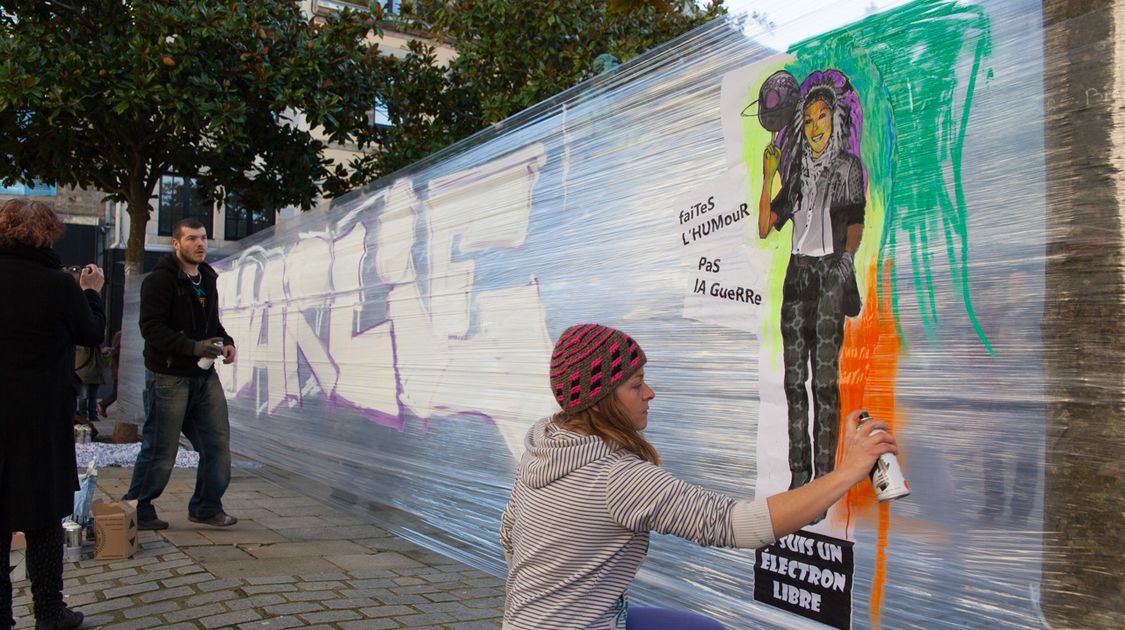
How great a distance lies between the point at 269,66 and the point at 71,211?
17.5 meters

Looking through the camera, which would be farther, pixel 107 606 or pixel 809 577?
pixel 107 606

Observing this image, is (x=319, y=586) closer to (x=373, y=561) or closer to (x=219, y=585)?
(x=219, y=585)

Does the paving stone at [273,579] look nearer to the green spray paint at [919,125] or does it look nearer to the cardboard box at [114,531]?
the cardboard box at [114,531]

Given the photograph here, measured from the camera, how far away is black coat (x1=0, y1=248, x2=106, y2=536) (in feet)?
11.7

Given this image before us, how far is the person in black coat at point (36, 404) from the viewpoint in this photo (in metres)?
3.58

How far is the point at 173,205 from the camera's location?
26.2 meters

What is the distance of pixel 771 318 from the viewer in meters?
3.08

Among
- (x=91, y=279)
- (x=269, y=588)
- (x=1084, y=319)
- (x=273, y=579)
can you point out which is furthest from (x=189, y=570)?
(x=1084, y=319)

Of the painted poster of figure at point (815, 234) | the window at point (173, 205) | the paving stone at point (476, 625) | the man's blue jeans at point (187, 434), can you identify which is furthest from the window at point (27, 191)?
the painted poster of figure at point (815, 234)

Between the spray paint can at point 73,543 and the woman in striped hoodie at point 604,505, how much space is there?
3.55 metres

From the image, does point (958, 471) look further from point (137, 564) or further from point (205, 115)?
point (205, 115)

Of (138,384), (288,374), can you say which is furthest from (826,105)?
(138,384)

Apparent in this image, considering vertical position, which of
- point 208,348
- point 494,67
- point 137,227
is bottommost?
point 208,348

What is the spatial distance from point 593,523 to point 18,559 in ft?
13.2
